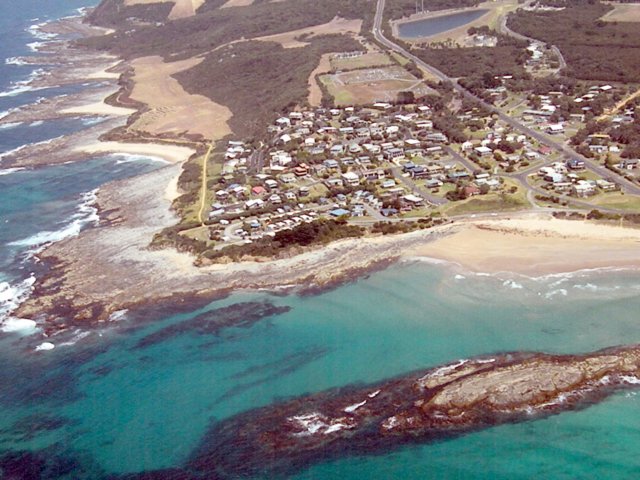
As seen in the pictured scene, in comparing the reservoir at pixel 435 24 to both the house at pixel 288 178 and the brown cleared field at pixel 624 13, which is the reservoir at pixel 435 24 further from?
the house at pixel 288 178

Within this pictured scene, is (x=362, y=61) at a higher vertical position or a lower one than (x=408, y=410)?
higher

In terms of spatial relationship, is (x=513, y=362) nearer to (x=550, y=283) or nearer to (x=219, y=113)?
(x=550, y=283)

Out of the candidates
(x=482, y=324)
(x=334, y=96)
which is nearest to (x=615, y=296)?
(x=482, y=324)

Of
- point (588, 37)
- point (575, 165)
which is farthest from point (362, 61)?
point (575, 165)

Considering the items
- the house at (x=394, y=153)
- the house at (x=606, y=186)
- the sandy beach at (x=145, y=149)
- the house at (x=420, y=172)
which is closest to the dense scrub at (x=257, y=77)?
the sandy beach at (x=145, y=149)

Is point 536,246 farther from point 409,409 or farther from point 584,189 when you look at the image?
point 409,409
